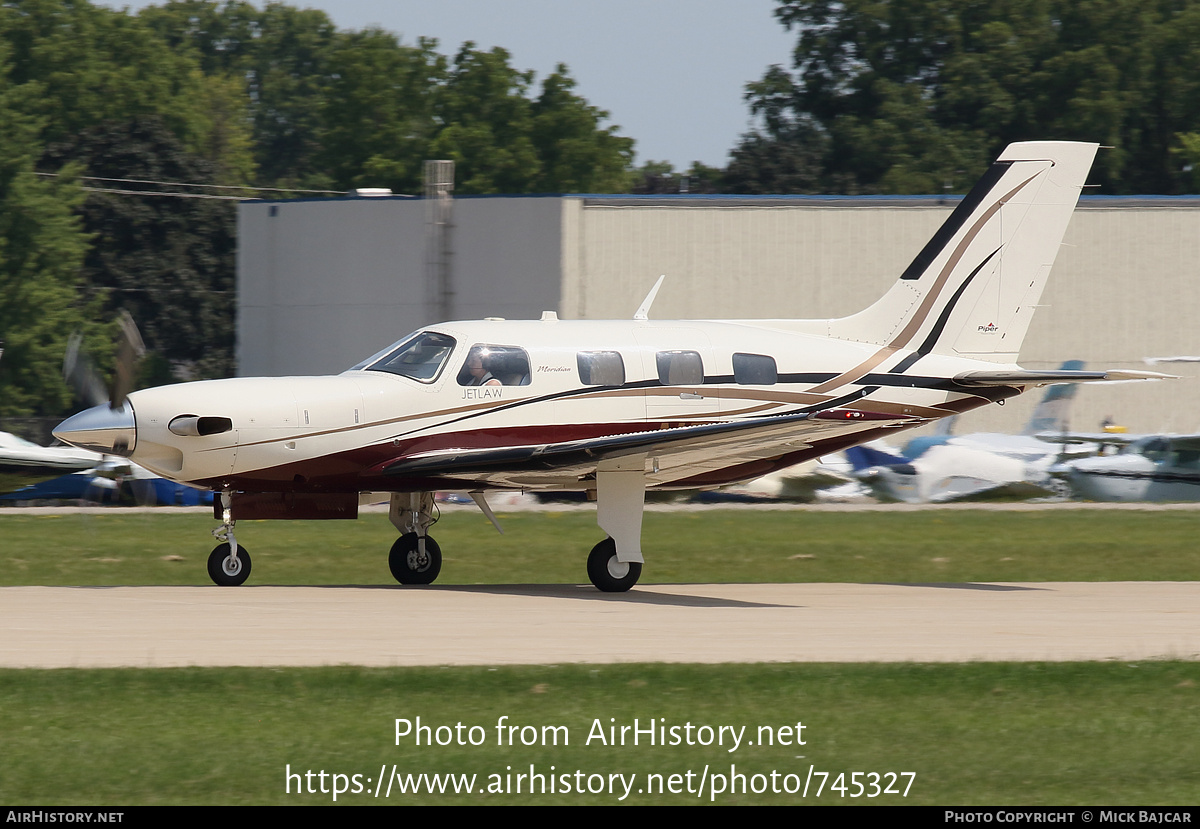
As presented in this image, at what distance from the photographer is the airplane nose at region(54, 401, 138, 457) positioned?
46.6 feet

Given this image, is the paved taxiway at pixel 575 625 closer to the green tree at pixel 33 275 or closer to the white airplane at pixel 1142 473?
the white airplane at pixel 1142 473

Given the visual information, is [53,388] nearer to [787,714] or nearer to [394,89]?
[394,89]

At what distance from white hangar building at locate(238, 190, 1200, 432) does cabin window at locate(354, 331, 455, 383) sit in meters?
20.6

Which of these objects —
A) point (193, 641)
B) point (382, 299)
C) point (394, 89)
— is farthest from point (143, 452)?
point (394, 89)

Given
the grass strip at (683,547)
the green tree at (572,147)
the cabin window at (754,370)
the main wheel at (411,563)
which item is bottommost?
the grass strip at (683,547)

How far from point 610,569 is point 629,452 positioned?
1.47m

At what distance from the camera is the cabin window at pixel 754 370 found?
1630cm

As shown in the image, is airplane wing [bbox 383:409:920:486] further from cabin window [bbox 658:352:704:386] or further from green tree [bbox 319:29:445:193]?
green tree [bbox 319:29:445:193]

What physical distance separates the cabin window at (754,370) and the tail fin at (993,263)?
1.39 metres

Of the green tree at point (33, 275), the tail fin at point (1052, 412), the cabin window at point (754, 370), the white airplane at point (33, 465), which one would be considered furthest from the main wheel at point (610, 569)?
the green tree at point (33, 275)

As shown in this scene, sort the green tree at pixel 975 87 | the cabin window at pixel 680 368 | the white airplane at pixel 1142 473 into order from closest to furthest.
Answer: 1. the cabin window at pixel 680 368
2. the white airplane at pixel 1142 473
3. the green tree at pixel 975 87

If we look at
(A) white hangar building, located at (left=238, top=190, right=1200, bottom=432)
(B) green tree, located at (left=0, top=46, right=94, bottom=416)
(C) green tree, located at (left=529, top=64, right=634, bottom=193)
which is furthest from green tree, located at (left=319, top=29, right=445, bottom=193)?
(A) white hangar building, located at (left=238, top=190, right=1200, bottom=432)

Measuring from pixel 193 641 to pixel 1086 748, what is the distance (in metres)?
6.52

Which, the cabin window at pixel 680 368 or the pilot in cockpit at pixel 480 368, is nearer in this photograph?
the pilot in cockpit at pixel 480 368
